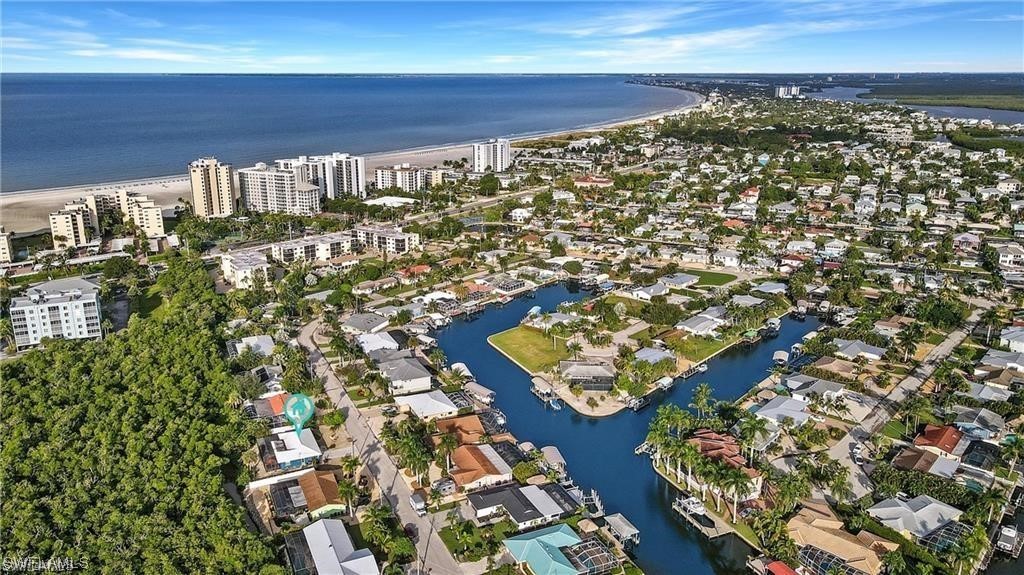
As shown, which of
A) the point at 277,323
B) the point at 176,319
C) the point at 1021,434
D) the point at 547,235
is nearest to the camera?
the point at 1021,434

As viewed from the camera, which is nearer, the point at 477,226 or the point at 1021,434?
the point at 1021,434

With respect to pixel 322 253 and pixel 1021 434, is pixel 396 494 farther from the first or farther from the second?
pixel 322 253

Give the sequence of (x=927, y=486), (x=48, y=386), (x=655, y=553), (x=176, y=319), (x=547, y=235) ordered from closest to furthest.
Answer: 1. (x=655, y=553)
2. (x=927, y=486)
3. (x=48, y=386)
4. (x=176, y=319)
5. (x=547, y=235)

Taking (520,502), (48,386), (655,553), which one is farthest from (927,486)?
(48,386)

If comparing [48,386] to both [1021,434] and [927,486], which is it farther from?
[1021,434]

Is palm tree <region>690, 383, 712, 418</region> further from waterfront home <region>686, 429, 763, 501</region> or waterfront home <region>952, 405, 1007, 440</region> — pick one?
waterfront home <region>952, 405, 1007, 440</region>

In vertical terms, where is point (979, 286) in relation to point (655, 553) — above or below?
above
